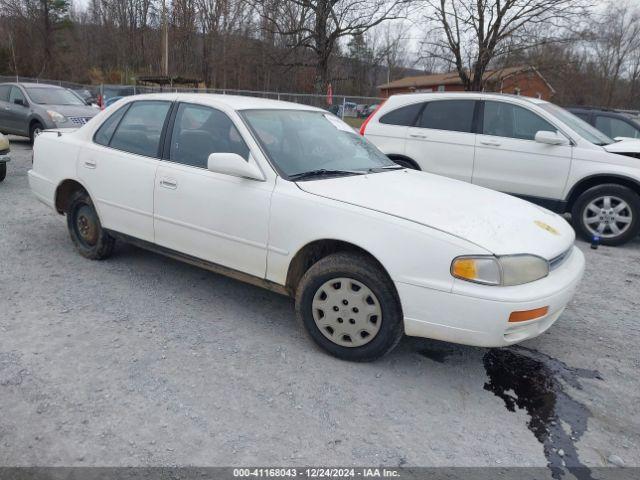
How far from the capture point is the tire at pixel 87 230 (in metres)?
4.84

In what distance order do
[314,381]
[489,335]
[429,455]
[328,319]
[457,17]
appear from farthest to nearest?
[457,17]
[328,319]
[314,381]
[489,335]
[429,455]

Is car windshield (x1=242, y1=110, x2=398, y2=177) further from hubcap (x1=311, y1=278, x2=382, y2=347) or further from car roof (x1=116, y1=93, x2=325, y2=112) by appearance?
hubcap (x1=311, y1=278, x2=382, y2=347)

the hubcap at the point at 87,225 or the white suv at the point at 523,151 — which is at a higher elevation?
the white suv at the point at 523,151

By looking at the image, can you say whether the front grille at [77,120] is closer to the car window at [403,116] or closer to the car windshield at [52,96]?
the car windshield at [52,96]

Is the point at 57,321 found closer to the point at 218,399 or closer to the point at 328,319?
the point at 218,399

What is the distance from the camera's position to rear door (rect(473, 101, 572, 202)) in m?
6.65

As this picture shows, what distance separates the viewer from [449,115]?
24.4ft

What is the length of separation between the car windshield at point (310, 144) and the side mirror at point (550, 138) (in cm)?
307

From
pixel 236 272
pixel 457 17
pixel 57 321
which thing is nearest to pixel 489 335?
pixel 236 272

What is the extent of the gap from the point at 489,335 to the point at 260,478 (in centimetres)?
143

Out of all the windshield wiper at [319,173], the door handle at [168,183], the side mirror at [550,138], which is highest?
the side mirror at [550,138]

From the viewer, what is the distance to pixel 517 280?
115 inches

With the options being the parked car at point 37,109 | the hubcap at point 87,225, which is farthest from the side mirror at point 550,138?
the parked car at point 37,109

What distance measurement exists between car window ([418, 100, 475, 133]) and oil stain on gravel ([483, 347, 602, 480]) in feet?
14.5
